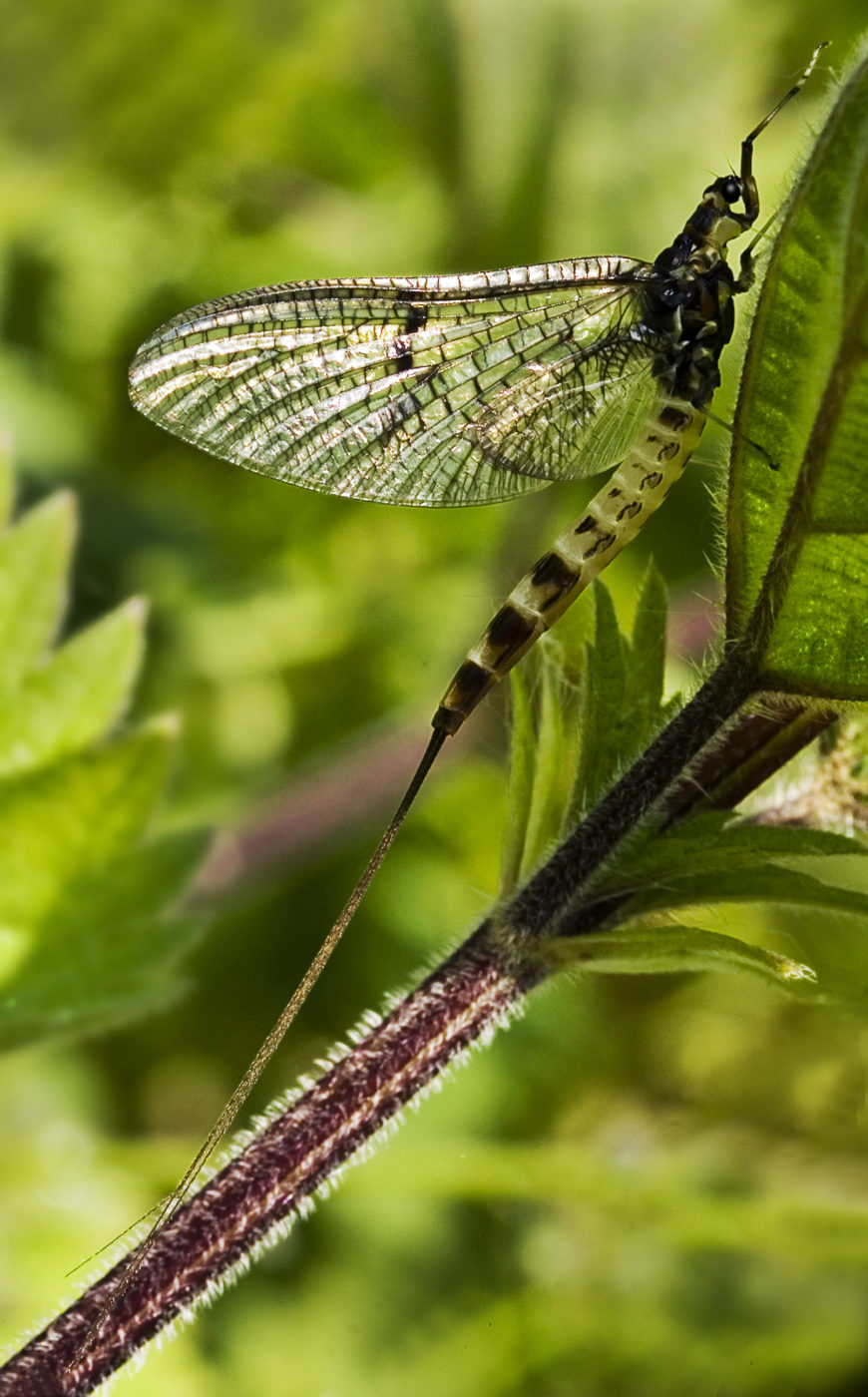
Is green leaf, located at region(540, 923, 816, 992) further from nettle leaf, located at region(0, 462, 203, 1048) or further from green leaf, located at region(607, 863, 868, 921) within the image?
nettle leaf, located at region(0, 462, 203, 1048)

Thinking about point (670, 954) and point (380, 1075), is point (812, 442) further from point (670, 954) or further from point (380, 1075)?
point (380, 1075)

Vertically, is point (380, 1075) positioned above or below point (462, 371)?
below

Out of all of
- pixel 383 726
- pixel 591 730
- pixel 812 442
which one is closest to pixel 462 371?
pixel 591 730

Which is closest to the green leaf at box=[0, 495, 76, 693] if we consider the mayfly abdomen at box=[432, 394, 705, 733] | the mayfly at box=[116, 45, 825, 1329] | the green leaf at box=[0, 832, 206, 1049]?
the green leaf at box=[0, 832, 206, 1049]

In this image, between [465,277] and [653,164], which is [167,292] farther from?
[465,277]

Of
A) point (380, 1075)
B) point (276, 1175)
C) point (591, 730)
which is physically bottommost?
point (276, 1175)
